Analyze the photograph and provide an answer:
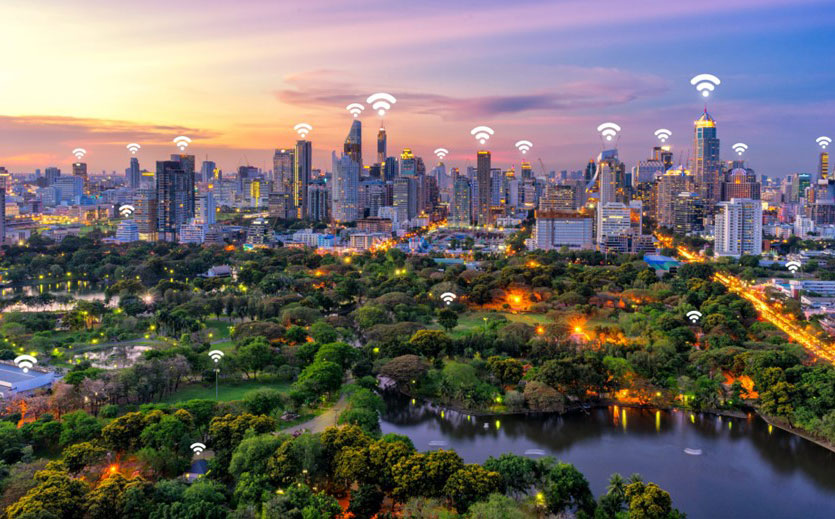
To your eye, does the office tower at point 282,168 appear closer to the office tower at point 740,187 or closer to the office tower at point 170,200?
the office tower at point 170,200

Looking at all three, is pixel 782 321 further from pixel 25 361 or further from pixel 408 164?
pixel 408 164

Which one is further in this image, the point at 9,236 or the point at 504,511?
the point at 9,236

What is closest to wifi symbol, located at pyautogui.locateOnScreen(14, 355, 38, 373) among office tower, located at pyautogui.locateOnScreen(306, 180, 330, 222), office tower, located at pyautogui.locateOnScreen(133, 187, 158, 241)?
office tower, located at pyautogui.locateOnScreen(133, 187, 158, 241)

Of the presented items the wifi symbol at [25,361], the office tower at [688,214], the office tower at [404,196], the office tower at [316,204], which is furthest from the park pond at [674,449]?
the office tower at [404,196]

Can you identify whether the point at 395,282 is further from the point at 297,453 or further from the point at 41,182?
the point at 41,182

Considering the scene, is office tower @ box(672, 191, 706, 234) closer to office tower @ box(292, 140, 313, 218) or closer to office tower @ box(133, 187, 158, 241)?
office tower @ box(292, 140, 313, 218)

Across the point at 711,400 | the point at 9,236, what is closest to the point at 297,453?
the point at 711,400
